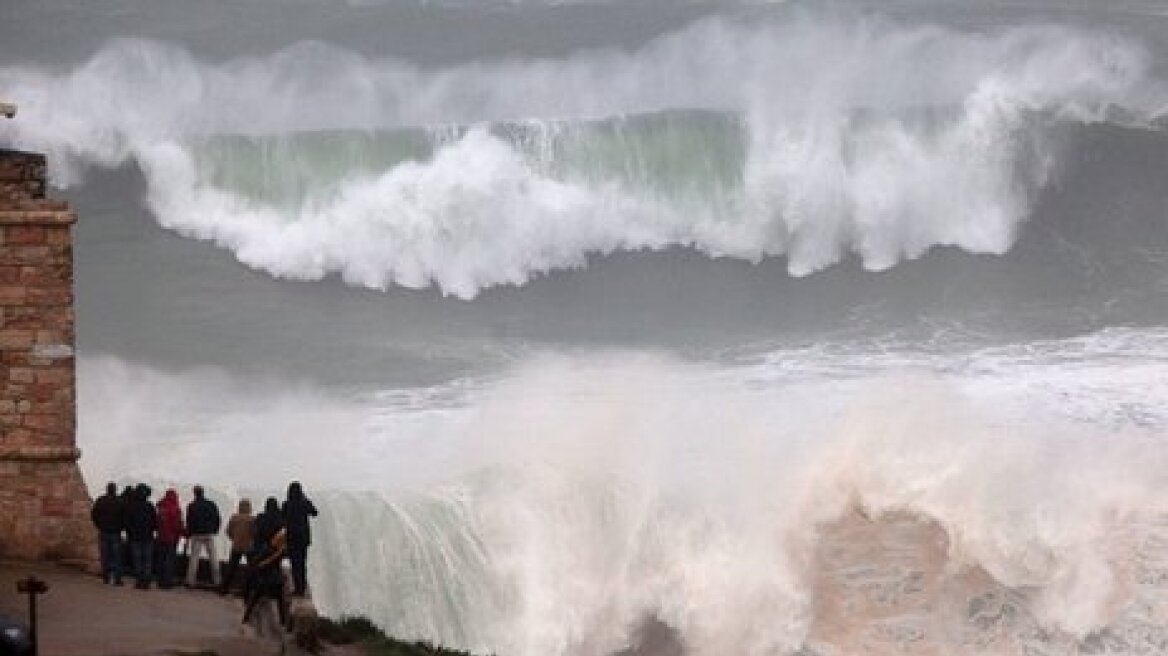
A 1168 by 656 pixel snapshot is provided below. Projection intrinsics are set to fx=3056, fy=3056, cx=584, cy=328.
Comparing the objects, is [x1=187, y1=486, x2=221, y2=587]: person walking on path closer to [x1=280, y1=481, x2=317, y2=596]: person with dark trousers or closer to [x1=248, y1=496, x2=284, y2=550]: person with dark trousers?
[x1=280, y1=481, x2=317, y2=596]: person with dark trousers

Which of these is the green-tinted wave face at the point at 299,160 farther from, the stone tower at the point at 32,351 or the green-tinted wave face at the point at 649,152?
the stone tower at the point at 32,351

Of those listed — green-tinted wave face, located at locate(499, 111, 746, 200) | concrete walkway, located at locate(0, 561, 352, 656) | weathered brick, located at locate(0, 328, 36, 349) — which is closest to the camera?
concrete walkway, located at locate(0, 561, 352, 656)

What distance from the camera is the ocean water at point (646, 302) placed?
2603 centimetres

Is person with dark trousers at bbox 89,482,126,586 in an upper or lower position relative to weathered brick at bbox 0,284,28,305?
lower

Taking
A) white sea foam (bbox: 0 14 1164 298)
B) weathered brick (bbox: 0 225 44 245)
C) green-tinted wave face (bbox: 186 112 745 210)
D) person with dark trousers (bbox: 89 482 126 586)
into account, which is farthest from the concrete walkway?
green-tinted wave face (bbox: 186 112 745 210)

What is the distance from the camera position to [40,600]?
1702 cm

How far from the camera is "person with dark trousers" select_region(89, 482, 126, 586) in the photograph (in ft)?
57.8

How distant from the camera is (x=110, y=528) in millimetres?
17641

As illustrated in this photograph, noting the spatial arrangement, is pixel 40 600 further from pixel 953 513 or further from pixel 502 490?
pixel 953 513

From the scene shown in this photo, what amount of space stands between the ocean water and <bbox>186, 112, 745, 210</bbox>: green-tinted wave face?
0.21 ft

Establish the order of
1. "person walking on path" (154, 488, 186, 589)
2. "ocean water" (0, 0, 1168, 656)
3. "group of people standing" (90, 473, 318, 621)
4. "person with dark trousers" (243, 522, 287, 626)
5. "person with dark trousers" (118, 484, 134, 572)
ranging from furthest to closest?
"ocean water" (0, 0, 1168, 656), "person walking on path" (154, 488, 186, 589), "person with dark trousers" (118, 484, 134, 572), "group of people standing" (90, 473, 318, 621), "person with dark trousers" (243, 522, 287, 626)

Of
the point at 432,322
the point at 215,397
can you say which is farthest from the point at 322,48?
the point at 215,397

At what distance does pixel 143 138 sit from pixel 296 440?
10.2 metres

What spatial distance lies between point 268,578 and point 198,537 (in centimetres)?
125
